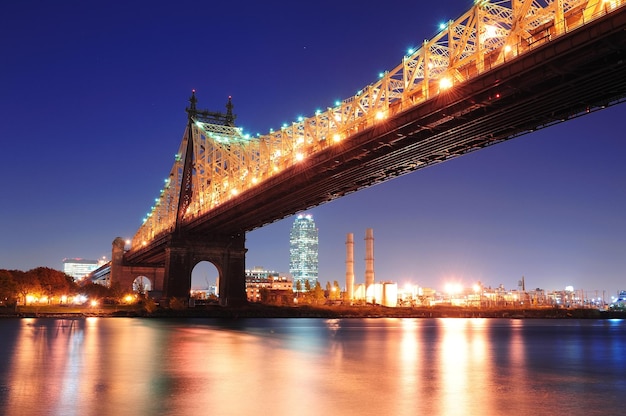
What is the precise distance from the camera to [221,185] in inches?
3346

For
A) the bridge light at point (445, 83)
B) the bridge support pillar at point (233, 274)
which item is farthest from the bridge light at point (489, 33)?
the bridge support pillar at point (233, 274)

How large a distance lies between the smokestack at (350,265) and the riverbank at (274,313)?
120 feet

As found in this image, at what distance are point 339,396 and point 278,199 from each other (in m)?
Result: 50.6

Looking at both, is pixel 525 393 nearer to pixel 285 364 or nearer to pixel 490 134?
pixel 285 364

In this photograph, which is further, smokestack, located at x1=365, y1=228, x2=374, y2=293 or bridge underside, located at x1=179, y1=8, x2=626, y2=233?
smokestack, located at x1=365, y1=228, x2=374, y2=293

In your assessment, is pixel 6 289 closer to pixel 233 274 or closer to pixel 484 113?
pixel 233 274

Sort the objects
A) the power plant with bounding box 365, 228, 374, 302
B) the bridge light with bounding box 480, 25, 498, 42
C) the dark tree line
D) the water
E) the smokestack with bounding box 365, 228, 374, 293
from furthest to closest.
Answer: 1. the smokestack with bounding box 365, 228, 374, 293
2. the power plant with bounding box 365, 228, 374, 302
3. the dark tree line
4. the bridge light with bounding box 480, 25, 498, 42
5. the water

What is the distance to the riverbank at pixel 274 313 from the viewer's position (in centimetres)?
8100

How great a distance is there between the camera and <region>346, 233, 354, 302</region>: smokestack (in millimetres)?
159625

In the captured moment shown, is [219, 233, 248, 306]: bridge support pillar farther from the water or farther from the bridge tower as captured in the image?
the water

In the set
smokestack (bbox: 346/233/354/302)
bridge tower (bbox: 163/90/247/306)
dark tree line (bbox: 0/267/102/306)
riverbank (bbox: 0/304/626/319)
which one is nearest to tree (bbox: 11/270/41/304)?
dark tree line (bbox: 0/267/102/306)

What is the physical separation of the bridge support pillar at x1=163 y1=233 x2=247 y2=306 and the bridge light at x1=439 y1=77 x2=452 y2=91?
191 feet

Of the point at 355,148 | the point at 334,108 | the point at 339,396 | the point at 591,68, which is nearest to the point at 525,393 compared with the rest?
the point at 339,396

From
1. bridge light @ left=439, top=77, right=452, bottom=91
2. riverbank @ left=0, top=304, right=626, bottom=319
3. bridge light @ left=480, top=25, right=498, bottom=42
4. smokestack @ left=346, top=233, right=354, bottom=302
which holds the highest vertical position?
bridge light @ left=480, top=25, right=498, bottom=42
